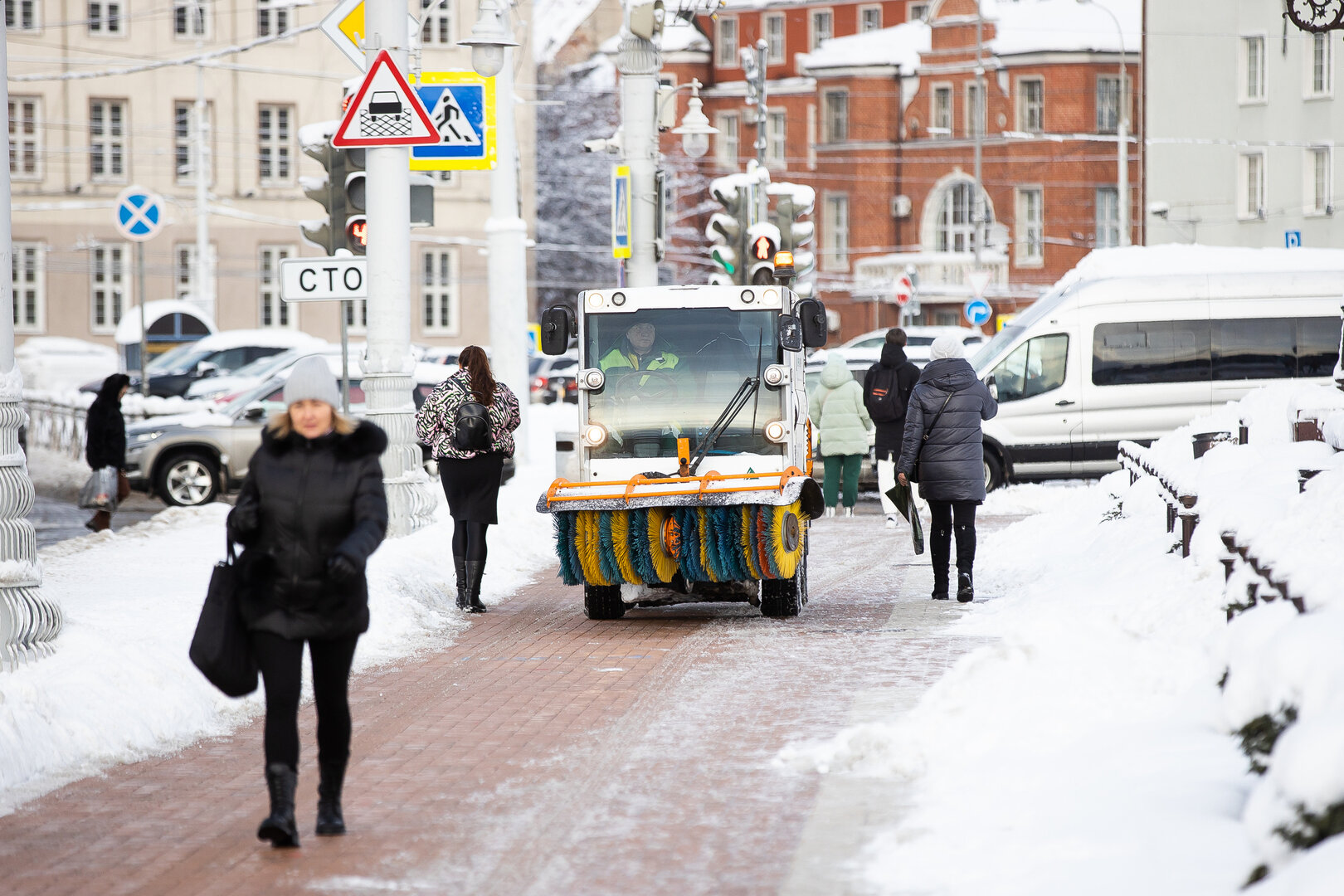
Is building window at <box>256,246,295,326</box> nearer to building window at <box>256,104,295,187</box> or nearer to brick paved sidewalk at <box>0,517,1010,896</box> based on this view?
building window at <box>256,104,295,187</box>

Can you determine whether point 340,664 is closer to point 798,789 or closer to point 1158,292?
point 798,789

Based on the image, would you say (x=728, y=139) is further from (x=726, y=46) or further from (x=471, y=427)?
(x=471, y=427)

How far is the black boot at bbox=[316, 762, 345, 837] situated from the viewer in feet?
21.8

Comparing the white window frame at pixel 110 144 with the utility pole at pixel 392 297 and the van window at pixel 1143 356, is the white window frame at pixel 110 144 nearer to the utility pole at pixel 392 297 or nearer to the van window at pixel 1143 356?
the van window at pixel 1143 356

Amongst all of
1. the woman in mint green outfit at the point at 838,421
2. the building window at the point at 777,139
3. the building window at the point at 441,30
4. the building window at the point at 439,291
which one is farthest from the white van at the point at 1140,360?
the building window at the point at 777,139

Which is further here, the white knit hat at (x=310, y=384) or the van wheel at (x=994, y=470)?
the van wheel at (x=994, y=470)

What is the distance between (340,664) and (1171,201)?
52.6 metres

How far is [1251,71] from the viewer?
5272 cm

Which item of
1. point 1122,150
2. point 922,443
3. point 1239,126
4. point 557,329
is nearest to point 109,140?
point 1122,150

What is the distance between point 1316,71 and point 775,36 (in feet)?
116

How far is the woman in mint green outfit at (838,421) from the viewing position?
20.0m

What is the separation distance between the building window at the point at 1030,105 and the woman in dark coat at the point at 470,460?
5998cm

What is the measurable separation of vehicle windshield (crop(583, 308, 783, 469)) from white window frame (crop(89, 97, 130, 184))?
168 ft

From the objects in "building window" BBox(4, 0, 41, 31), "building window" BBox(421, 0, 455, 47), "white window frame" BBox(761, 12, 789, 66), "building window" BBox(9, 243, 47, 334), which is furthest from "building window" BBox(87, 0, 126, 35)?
"white window frame" BBox(761, 12, 789, 66)
